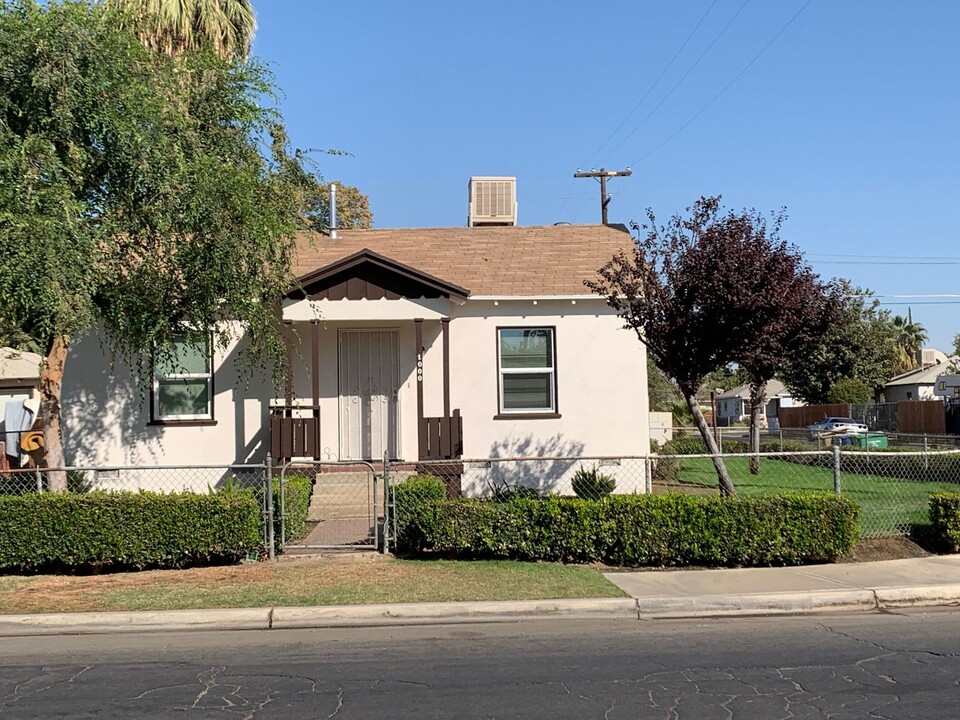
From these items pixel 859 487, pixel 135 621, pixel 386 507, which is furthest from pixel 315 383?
pixel 859 487

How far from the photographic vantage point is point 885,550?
1085 centimetres

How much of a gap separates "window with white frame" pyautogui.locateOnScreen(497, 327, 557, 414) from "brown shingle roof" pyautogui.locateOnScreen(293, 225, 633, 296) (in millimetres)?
760

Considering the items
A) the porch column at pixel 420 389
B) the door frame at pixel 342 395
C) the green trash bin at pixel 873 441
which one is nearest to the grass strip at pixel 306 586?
the porch column at pixel 420 389

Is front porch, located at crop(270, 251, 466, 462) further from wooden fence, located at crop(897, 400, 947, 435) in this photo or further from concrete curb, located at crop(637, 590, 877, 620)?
wooden fence, located at crop(897, 400, 947, 435)

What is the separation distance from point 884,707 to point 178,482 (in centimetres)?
1236

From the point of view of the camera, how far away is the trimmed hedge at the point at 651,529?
10195 millimetres

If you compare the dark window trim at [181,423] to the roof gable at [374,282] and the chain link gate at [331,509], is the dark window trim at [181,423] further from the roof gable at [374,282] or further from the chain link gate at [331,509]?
the roof gable at [374,282]

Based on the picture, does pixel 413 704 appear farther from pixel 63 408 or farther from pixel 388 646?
pixel 63 408

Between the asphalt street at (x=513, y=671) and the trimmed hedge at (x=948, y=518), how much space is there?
305 cm

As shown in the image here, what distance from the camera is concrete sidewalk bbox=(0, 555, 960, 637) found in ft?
26.8

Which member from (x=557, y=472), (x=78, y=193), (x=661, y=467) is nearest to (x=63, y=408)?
(x=78, y=193)

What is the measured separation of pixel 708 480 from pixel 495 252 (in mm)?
6602

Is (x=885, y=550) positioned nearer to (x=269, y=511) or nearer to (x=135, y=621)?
(x=269, y=511)

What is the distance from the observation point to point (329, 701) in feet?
19.1
